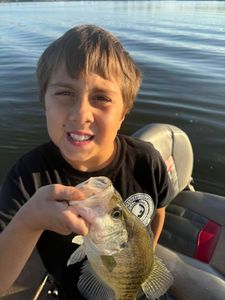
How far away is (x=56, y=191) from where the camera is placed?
153 centimetres

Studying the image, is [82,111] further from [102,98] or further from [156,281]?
[156,281]

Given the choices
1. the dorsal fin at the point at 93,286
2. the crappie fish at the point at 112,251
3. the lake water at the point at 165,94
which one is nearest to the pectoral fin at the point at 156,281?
the crappie fish at the point at 112,251

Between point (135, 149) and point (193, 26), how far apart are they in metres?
17.6

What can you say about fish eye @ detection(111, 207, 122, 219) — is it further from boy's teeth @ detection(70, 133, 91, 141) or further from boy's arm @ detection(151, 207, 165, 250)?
boy's arm @ detection(151, 207, 165, 250)

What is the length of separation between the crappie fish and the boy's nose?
556mm

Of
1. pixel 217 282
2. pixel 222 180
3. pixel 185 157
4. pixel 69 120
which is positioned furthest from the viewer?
pixel 222 180

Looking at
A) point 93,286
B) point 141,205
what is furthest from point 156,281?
point 141,205

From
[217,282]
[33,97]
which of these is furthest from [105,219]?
[33,97]

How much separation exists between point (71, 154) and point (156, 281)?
0.81 meters

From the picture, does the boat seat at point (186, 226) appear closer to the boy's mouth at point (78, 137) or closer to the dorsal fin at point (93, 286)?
the dorsal fin at point (93, 286)

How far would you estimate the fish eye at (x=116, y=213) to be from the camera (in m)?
1.50

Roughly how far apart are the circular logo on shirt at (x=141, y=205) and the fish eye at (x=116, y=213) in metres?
0.92

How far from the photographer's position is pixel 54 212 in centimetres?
156

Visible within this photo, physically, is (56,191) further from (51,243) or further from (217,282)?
(217,282)
